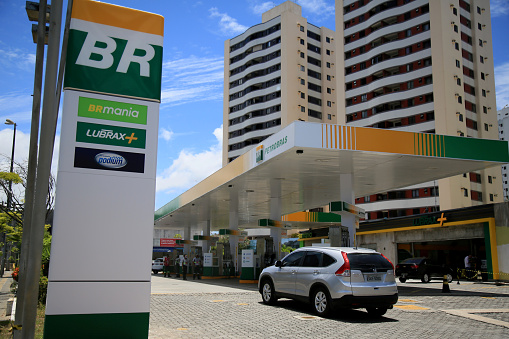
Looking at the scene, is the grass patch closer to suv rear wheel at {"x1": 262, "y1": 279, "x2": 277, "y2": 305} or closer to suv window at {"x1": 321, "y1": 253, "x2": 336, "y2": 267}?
suv rear wheel at {"x1": 262, "y1": 279, "x2": 277, "y2": 305}

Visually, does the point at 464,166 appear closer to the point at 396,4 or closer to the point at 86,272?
the point at 86,272

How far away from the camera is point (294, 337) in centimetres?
853

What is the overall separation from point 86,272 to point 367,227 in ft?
122

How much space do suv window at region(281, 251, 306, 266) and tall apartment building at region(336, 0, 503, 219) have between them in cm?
4004

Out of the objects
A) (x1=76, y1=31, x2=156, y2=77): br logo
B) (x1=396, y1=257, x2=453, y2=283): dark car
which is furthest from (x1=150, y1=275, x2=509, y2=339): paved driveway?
(x1=396, y1=257, x2=453, y2=283): dark car

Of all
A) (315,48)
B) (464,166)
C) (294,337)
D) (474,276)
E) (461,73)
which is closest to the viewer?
(294,337)

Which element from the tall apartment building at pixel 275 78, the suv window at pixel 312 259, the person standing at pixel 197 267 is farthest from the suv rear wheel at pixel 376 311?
the tall apartment building at pixel 275 78

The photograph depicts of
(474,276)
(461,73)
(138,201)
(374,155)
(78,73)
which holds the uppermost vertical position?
(461,73)

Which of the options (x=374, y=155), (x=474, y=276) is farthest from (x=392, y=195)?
(x=374, y=155)

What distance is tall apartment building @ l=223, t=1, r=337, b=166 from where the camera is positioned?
7569cm

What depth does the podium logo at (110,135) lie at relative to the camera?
249 inches

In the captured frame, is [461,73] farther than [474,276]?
Yes

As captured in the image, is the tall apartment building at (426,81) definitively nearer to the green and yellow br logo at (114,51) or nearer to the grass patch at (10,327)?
the grass patch at (10,327)

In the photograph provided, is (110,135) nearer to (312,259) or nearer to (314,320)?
(314,320)
